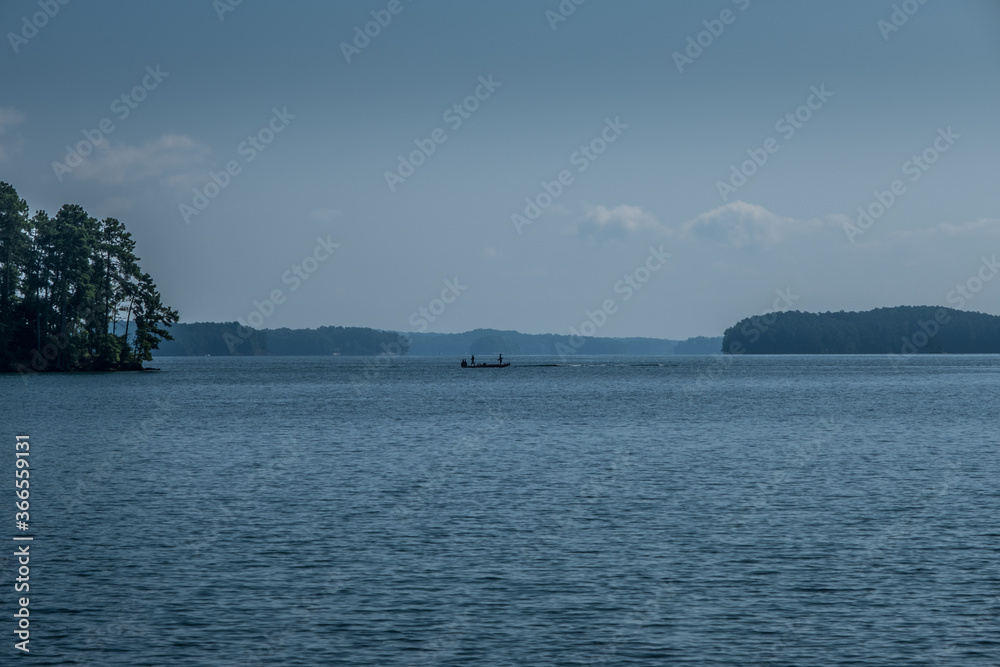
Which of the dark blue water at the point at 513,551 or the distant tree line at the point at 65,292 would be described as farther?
the distant tree line at the point at 65,292

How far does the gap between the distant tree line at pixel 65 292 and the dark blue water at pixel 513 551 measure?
102973 mm

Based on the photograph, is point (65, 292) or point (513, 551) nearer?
point (513, 551)

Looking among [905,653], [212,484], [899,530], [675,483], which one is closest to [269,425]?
[212,484]

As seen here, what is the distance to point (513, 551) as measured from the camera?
31938 millimetres

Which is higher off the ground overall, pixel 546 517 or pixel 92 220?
pixel 92 220

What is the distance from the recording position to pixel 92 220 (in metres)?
174

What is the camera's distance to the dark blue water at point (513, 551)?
22.8m

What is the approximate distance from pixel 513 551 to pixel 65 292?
153608mm

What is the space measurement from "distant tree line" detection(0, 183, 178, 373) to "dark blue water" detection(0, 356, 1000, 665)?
103 m

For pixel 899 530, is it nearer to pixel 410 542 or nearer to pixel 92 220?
pixel 410 542

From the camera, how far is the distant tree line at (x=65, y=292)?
16462 centimetres

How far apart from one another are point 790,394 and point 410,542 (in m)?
117

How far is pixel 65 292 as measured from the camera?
547 feet

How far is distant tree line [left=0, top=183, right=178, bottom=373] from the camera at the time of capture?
540 ft
